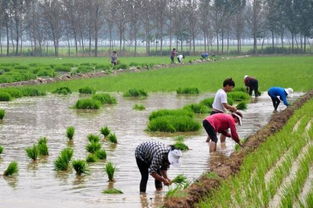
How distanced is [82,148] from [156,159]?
4793 mm

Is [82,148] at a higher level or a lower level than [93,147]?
lower

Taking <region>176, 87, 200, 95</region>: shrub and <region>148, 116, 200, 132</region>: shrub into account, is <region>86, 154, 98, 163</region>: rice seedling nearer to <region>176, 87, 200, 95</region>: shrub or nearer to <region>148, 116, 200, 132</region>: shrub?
<region>148, 116, 200, 132</region>: shrub

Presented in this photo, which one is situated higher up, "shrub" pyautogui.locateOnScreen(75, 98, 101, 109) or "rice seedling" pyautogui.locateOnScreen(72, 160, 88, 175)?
"shrub" pyautogui.locateOnScreen(75, 98, 101, 109)

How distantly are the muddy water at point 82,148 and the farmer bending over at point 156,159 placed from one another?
0.26 meters

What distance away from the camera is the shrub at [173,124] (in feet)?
53.4

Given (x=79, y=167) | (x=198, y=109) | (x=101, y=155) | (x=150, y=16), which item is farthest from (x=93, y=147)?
(x=150, y=16)

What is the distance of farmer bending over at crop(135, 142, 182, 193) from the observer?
885 cm

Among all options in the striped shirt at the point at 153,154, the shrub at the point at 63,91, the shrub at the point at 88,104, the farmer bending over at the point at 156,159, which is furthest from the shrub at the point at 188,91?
the striped shirt at the point at 153,154

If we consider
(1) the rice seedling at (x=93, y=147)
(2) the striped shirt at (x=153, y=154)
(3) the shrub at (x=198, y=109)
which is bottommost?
(1) the rice seedling at (x=93, y=147)

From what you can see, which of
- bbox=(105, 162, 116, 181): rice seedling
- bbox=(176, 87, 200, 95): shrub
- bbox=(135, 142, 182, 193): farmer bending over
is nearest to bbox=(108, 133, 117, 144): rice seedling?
bbox=(105, 162, 116, 181): rice seedling

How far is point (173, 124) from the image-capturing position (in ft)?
53.8

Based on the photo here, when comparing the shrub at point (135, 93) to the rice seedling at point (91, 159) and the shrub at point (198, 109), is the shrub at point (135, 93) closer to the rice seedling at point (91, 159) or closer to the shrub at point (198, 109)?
the shrub at point (198, 109)

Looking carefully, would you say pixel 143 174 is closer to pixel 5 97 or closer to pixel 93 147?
pixel 93 147

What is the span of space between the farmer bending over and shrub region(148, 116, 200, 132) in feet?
22.0
